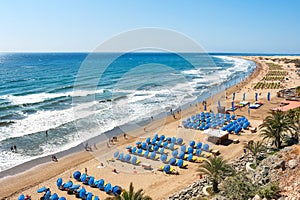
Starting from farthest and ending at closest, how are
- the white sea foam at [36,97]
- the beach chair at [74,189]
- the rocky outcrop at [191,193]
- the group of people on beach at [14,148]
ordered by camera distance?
the white sea foam at [36,97]
the group of people on beach at [14,148]
the beach chair at [74,189]
the rocky outcrop at [191,193]

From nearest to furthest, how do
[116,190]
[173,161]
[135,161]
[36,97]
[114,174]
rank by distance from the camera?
[116,190] < [114,174] < [173,161] < [135,161] < [36,97]

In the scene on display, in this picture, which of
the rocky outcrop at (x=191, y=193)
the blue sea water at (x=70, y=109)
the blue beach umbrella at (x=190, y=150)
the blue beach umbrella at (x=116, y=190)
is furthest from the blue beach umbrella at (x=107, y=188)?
the blue sea water at (x=70, y=109)

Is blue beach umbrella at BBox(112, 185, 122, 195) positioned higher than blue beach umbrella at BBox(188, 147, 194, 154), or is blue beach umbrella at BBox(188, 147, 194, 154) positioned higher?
blue beach umbrella at BBox(188, 147, 194, 154)

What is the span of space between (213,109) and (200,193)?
971 inches

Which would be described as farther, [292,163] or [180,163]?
[180,163]

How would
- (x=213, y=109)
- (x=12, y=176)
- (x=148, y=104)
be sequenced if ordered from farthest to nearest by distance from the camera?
(x=148, y=104)
(x=213, y=109)
(x=12, y=176)

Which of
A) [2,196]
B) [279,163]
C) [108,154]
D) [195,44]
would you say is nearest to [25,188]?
[2,196]

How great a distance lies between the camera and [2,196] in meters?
19.2

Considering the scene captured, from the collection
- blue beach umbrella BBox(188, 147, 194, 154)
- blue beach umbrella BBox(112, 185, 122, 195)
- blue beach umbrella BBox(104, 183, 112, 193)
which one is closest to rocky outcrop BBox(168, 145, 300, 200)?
blue beach umbrella BBox(112, 185, 122, 195)

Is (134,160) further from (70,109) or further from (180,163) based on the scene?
(70,109)

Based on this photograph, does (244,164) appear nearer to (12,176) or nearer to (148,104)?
(12,176)

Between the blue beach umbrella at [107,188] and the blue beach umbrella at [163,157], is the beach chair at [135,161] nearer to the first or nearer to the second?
the blue beach umbrella at [163,157]

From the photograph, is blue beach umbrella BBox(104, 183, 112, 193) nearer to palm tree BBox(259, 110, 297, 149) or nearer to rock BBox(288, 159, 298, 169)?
rock BBox(288, 159, 298, 169)

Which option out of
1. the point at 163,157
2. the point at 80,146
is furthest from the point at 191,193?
the point at 80,146
